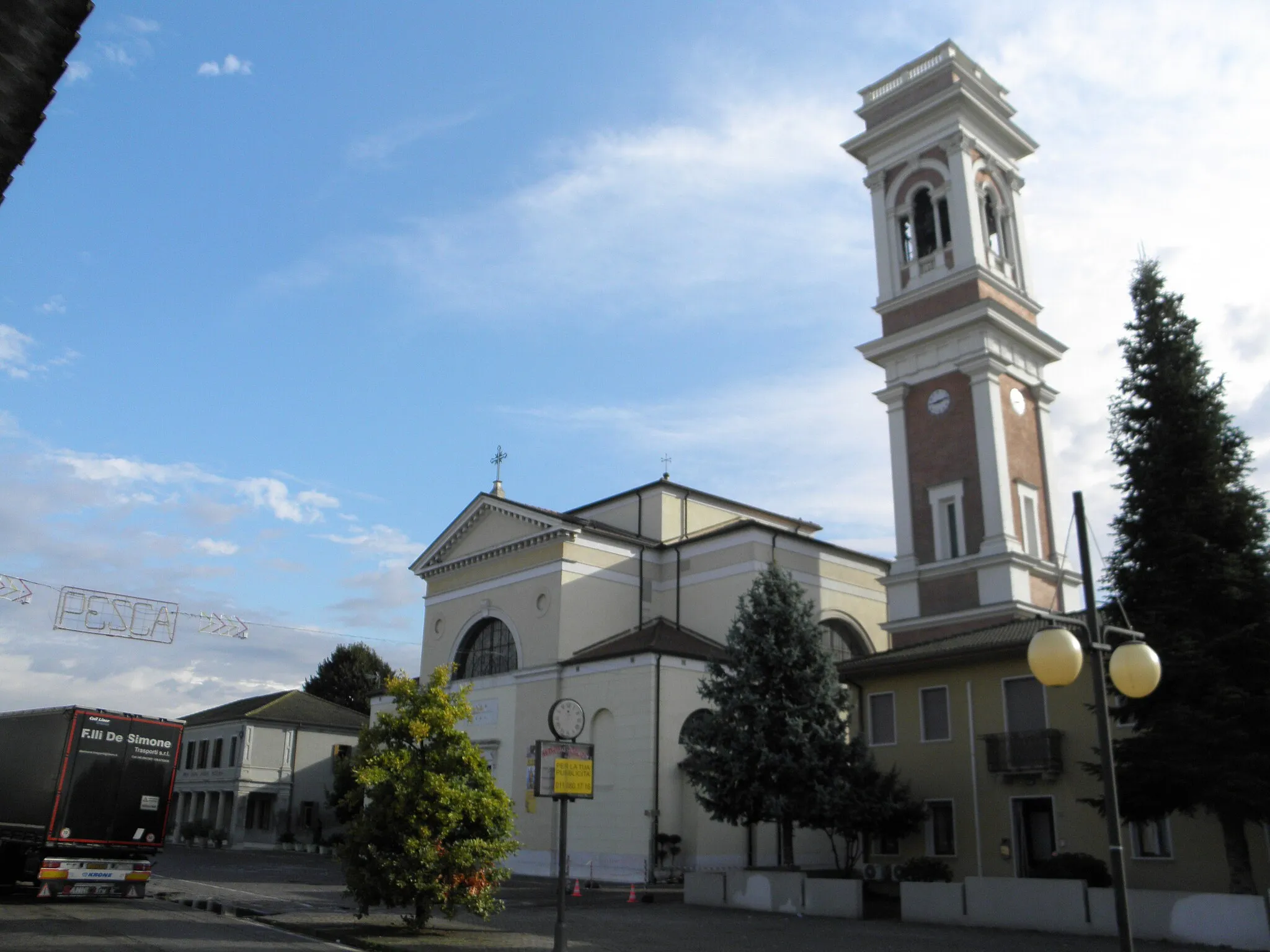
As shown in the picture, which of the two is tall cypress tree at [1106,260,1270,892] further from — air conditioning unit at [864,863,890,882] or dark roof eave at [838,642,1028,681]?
air conditioning unit at [864,863,890,882]

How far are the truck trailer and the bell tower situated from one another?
82.7 feet

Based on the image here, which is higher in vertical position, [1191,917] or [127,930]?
[1191,917]

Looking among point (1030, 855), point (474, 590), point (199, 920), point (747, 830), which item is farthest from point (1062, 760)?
point (474, 590)

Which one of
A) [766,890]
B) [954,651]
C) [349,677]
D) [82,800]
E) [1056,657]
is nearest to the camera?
[1056,657]

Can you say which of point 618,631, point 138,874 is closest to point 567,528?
point 618,631

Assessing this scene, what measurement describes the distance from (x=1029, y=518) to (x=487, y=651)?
861 inches

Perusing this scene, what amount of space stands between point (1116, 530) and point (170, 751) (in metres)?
18.7

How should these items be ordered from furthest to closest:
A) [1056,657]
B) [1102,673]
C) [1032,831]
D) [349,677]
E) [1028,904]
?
[349,677] < [1032,831] < [1028,904] < [1102,673] < [1056,657]

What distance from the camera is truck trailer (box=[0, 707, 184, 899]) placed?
1783 centimetres

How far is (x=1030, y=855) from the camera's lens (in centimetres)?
2347

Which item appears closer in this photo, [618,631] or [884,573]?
[618,631]

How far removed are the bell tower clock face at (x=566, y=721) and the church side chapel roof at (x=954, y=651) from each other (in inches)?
520

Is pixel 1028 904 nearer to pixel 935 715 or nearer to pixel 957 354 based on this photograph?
pixel 935 715

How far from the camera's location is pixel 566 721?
1366 cm
